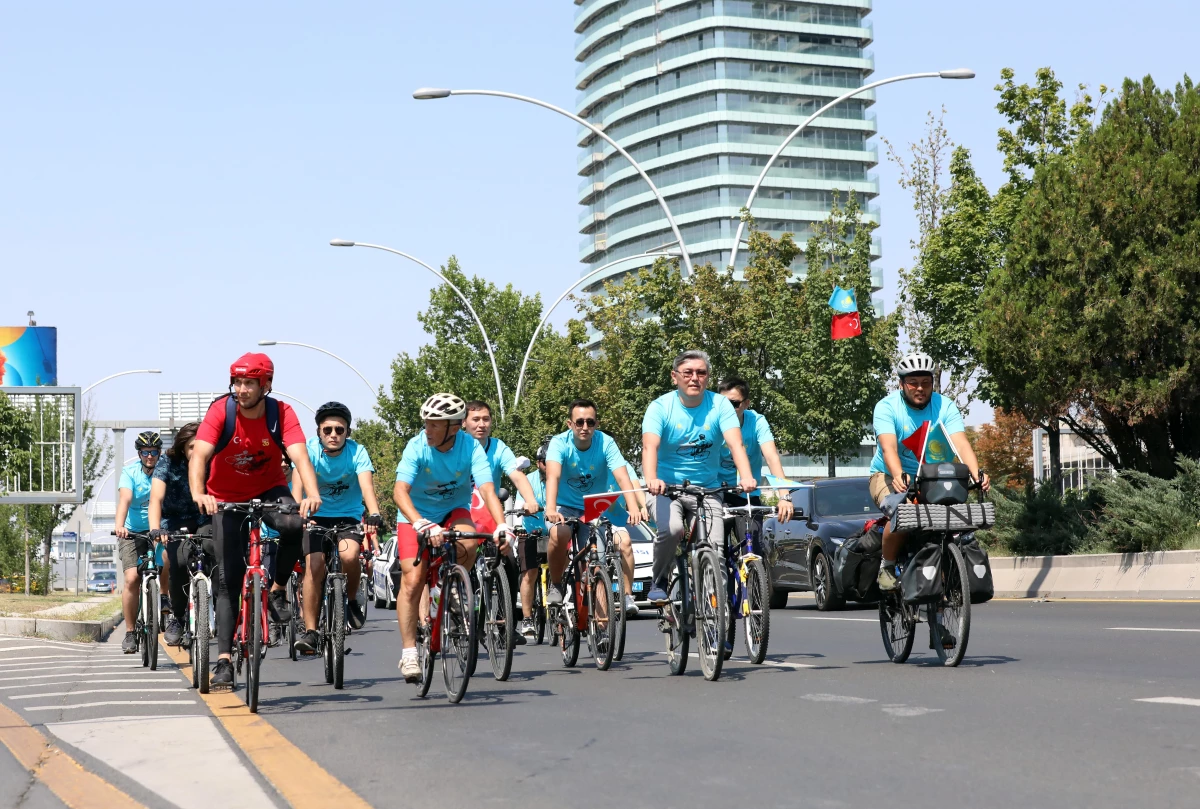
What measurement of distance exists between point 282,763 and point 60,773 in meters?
0.87

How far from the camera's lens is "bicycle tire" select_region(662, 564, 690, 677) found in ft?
33.1

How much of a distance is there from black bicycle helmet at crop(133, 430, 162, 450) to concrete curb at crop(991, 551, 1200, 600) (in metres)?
9.61

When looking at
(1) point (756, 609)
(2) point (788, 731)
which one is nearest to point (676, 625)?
(1) point (756, 609)

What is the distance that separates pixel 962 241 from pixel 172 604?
20984mm

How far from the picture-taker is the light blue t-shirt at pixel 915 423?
1016cm

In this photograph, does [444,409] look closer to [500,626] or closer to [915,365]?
[500,626]

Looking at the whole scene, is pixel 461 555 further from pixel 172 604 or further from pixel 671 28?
pixel 671 28

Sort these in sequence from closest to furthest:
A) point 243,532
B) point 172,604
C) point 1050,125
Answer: point 243,532 < point 172,604 < point 1050,125

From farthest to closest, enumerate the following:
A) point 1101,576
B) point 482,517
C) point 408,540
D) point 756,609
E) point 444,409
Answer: point 1101,576 → point 482,517 → point 756,609 → point 408,540 → point 444,409

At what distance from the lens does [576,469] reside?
39.6 feet

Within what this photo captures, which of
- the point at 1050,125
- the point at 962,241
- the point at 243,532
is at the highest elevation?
the point at 1050,125

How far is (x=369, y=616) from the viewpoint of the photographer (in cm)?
2405

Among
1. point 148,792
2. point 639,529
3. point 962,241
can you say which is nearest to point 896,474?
point 148,792

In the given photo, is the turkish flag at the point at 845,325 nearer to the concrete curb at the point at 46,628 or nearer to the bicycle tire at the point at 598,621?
the concrete curb at the point at 46,628
